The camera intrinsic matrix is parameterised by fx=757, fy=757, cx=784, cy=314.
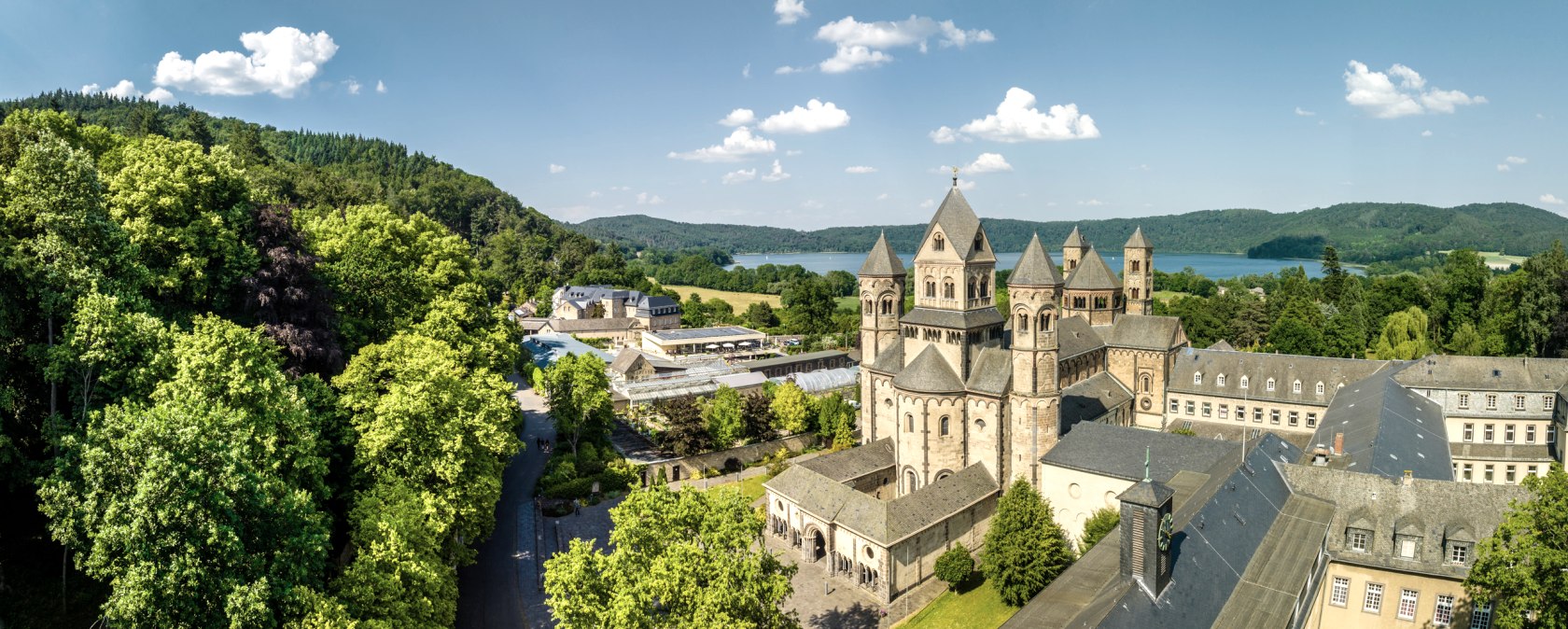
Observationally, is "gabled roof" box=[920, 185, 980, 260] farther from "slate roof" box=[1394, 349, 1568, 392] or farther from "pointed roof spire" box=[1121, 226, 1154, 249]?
"slate roof" box=[1394, 349, 1568, 392]

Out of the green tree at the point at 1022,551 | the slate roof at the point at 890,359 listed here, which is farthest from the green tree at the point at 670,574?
the slate roof at the point at 890,359

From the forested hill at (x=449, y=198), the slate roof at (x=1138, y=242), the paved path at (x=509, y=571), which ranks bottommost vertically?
Answer: the paved path at (x=509, y=571)

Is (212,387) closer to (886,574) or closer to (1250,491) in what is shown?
(886,574)

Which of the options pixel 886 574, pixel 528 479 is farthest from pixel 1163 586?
pixel 528 479

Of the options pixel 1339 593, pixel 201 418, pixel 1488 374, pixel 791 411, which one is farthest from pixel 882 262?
pixel 1488 374

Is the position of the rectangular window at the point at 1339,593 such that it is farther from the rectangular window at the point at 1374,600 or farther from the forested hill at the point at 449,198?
the forested hill at the point at 449,198
